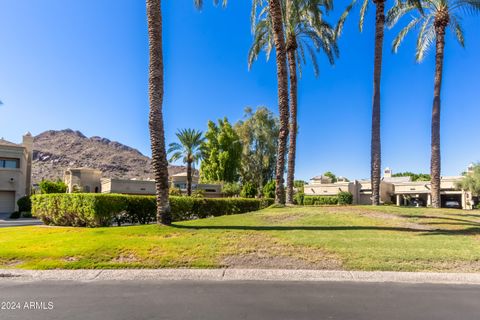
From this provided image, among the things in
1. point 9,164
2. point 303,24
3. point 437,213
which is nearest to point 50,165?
point 9,164

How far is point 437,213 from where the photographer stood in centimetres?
1728

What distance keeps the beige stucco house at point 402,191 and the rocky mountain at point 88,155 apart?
106144 millimetres

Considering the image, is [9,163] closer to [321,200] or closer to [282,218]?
[282,218]

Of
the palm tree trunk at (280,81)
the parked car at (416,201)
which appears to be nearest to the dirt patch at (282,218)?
the palm tree trunk at (280,81)

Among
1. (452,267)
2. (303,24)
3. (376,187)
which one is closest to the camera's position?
(452,267)

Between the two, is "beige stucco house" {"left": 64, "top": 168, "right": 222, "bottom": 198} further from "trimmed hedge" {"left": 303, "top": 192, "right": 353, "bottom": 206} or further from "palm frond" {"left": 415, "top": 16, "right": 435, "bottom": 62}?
"palm frond" {"left": 415, "top": 16, "right": 435, "bottom": 62}

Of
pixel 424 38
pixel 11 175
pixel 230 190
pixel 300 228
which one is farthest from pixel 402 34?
pixel 11 175

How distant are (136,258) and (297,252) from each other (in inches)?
167

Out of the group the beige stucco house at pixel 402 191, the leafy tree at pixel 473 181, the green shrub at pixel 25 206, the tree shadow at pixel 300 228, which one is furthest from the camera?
the beige stucco house at pixel 402 191

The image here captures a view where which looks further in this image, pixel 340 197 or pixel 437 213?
pixel 340 197

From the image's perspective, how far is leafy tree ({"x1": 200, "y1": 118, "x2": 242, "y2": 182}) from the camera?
5316 cm

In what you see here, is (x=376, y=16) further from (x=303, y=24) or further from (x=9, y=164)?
(x=9, y=164)

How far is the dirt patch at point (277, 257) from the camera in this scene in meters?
8.54

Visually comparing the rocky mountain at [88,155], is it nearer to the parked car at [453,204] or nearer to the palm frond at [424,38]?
the parked car at [453,204]
